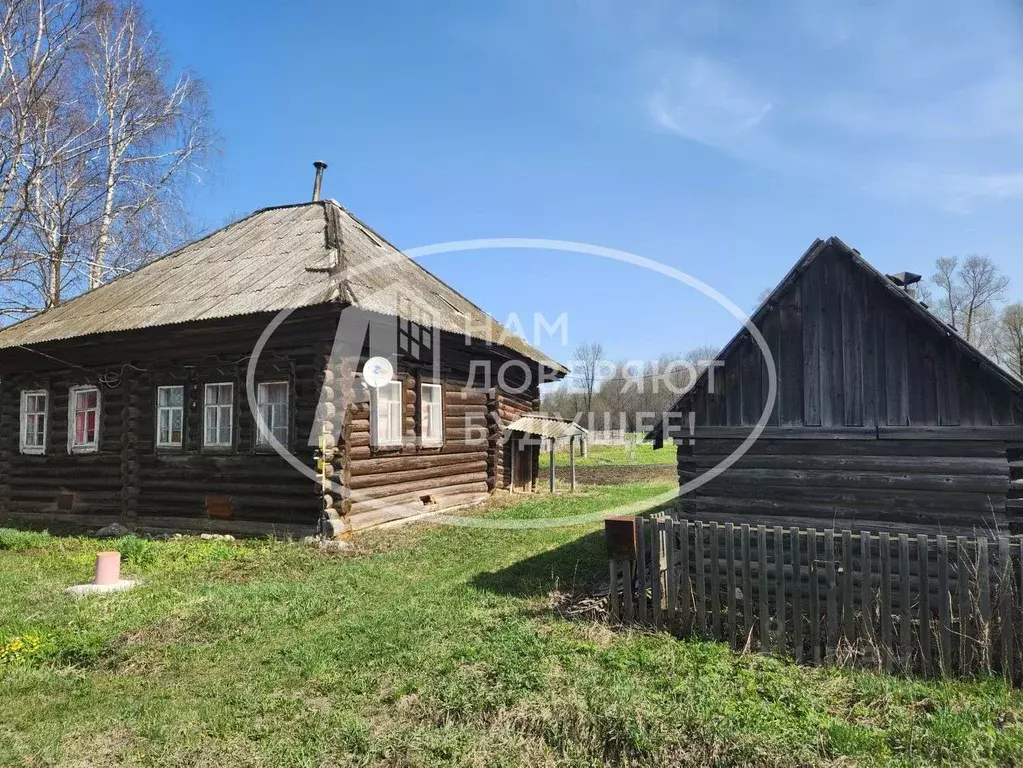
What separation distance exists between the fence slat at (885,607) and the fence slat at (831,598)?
0.35m

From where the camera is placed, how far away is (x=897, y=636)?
5.65 m

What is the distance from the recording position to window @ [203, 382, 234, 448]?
42.1 feet

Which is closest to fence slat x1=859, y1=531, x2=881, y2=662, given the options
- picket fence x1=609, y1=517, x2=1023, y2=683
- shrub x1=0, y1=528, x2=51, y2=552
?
picket fence x1=609, y1=517, x2=1023, y2=683

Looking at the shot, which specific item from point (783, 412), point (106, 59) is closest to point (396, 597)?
point (783, 412)

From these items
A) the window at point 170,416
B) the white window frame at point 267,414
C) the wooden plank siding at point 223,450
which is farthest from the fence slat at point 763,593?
the window at point 170,416

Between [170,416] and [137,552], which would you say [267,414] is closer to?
[170,416]

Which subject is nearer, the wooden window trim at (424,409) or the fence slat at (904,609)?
the fence slat at (904,609)

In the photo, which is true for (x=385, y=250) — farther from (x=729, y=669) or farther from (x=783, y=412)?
(x=729, y=669)

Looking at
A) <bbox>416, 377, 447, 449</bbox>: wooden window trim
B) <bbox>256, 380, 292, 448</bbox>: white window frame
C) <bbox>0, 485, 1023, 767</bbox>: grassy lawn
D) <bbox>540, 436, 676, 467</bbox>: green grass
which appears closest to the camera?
<bbox>0, 485, 1023, 767</bbox>: grassy lawn

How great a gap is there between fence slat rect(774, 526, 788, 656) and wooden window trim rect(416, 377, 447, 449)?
9.15 meters

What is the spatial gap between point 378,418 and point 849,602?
9.09 metres

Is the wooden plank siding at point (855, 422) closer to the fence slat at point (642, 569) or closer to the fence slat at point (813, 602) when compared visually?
the fence slat at point (642, 569)

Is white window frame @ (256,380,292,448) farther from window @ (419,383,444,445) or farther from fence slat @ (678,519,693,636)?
fence slat @ (678,519,693,636)

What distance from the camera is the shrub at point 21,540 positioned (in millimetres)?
11594
